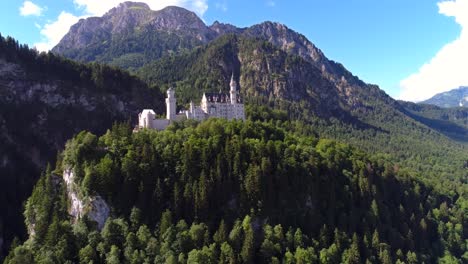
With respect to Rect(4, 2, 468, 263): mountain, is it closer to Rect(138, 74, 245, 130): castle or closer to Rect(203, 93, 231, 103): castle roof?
Rect(138, 74, 245, 130): castle

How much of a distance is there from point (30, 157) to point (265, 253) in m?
93.9

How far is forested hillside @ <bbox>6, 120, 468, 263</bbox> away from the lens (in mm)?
76062

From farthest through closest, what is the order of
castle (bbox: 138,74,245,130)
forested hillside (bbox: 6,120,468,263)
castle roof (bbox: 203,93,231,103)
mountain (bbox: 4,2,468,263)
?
castle roof (bbox: 203,93,231,103), castle (bbox: 138,74,245,130), mountain (bbox: 4,2,468,263), forested hillside (bbox: 6,120,468,263)

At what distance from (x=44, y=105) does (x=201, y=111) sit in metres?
59.2

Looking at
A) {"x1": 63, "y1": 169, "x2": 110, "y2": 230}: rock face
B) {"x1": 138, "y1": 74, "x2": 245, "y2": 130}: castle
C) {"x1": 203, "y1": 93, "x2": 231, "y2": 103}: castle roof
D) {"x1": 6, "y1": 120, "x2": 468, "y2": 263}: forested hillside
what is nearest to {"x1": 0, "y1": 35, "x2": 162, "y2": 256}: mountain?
{"x1": 138, "y1": 74, "x2": 245, "y2": 130}: castle

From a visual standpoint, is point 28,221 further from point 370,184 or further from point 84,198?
point 370,184

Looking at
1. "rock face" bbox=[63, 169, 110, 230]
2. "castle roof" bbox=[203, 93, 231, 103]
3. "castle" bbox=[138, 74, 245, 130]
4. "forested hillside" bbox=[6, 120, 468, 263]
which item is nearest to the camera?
"forested hillside" bbox=[6, 120, 468, 263]

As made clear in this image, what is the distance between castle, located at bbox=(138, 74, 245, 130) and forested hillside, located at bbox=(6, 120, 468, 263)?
11151 mm

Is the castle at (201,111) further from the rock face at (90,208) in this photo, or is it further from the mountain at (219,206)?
the rock face at (90,208)

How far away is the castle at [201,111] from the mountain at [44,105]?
71.1 ft

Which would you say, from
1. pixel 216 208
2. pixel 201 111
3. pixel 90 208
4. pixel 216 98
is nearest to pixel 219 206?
pixel 216 208

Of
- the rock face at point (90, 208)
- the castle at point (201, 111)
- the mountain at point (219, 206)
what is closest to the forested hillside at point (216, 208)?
the mountain at point (219, 206)

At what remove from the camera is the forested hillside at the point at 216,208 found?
76.1 m

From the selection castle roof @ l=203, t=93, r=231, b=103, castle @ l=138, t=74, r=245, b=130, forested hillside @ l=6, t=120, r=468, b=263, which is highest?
castle roof @ l=203, t=93, r=231, b=103
